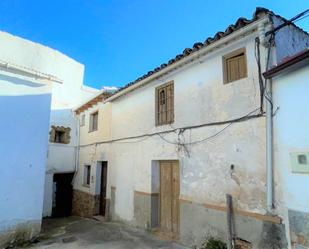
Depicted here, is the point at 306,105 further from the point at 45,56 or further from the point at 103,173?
the point at 45,56

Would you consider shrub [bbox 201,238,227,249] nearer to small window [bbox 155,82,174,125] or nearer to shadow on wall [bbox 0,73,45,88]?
small window [bbox 155,82,174,125]

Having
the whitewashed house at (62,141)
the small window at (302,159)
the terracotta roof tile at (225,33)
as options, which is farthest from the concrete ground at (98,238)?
the terracotta roof tile at (225,33)

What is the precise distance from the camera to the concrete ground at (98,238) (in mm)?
7297

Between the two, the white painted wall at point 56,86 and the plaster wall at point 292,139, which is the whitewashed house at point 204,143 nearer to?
the plaster wall at point 292,139

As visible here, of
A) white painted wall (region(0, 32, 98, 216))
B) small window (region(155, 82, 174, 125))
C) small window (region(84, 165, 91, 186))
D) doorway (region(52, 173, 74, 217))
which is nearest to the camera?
small window (region(155, 82, 174, 125))

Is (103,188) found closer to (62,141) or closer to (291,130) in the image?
(62,141)

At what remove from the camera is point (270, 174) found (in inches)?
194

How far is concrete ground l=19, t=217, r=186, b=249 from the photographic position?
7297 millimetres

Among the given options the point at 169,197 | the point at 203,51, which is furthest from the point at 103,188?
the point at 203,51

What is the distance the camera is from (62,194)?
15297 millimetres

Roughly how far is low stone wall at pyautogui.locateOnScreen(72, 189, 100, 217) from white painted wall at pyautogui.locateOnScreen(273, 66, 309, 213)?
30.4ft

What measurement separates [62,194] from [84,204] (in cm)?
313

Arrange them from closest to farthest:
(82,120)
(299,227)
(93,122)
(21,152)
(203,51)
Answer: (299,227) → (203,51) → (21,152) → (93,122) → (82,120)

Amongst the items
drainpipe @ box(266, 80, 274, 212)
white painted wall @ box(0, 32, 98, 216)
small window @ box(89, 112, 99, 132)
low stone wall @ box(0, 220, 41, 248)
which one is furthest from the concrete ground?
small window @ box(89, 112, 99, 132)
